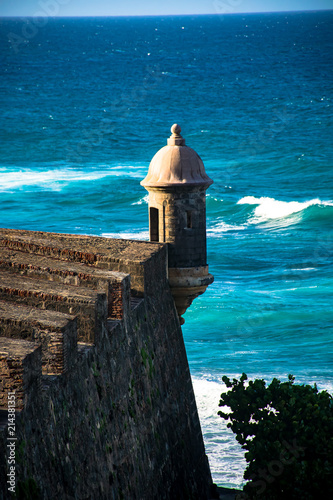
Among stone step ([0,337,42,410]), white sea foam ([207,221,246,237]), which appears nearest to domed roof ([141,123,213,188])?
stone step ([0,337,42,410])

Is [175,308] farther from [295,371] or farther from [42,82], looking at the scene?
[42,82]

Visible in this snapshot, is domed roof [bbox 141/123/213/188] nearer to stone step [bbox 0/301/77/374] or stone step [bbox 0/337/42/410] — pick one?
stone step [bbox 0/301/77/374]

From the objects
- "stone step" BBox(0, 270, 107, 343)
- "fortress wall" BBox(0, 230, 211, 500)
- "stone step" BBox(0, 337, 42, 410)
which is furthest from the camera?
"stone step" BBox(0, 270, 107, 343)

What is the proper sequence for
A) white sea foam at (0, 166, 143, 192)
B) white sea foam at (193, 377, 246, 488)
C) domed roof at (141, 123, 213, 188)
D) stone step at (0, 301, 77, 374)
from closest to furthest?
stone step at (0, 301, 77, 374)
domed roof at (141, 123, 213, 188)
white sea foam at (193, 377, 246, 488)
white sea foam at (0, 166, 143, 192)

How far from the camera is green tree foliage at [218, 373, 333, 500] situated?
638 inches

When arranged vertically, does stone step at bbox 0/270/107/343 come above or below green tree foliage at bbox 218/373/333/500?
above

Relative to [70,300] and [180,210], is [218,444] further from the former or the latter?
[70,300]

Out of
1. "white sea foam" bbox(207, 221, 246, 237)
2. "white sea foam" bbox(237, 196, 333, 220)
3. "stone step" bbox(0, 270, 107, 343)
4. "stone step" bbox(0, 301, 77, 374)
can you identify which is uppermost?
"white sea foam" bbox(237, 196, 333, 220)

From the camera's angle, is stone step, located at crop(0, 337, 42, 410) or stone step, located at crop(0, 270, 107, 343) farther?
stone step, located at crop(0, 270, 107, 343)

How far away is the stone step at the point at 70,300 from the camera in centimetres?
1361

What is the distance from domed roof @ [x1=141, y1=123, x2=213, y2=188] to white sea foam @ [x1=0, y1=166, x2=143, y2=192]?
5553 cm

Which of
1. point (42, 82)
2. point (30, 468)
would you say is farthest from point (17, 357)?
point (42, 82)

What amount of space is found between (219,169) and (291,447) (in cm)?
6392

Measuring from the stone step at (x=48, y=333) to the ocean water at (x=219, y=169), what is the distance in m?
14.1
